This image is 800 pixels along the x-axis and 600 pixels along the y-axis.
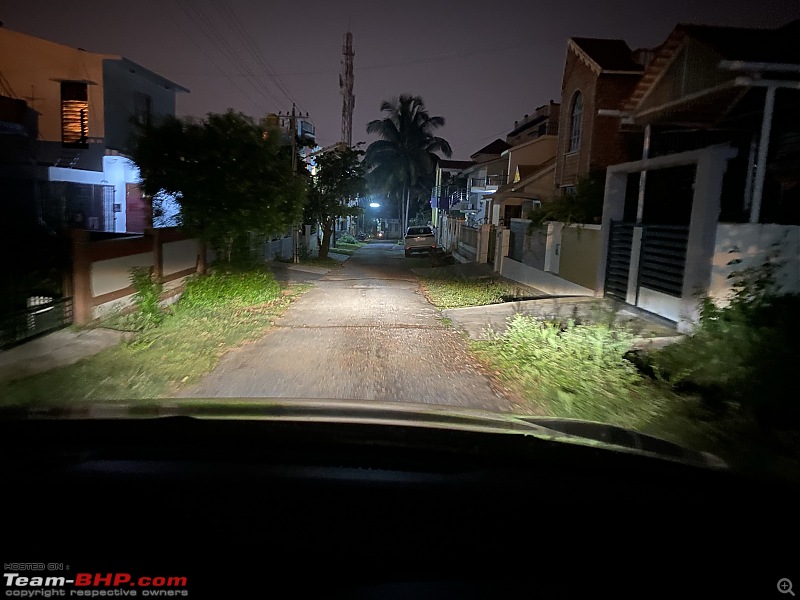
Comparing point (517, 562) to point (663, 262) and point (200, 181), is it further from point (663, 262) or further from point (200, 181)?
point (200, 181)

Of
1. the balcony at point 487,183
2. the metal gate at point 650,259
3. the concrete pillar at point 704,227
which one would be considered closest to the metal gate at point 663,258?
the metal gate at point 650,259

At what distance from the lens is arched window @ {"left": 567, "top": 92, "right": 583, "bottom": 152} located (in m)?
21.6

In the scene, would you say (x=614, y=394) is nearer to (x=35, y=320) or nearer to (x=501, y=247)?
(x=35, y=320)

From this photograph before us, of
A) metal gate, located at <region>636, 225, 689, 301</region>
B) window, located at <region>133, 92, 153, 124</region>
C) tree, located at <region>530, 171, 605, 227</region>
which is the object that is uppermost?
window, located at <region>133, 92, 153, 124</region>

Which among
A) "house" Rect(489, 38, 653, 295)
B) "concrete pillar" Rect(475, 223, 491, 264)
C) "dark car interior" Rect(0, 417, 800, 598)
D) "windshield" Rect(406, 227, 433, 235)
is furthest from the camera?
"windshield" Rect(406, 227, 433, 235)

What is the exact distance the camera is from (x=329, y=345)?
9938mm

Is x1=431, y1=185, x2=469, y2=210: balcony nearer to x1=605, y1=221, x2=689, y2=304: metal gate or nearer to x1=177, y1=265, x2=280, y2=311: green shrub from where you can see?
x1=177, y1=265, x2=280, y2=311: green shrub

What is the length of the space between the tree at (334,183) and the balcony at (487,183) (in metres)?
12.2

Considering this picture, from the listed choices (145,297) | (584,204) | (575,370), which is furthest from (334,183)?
(575,370)

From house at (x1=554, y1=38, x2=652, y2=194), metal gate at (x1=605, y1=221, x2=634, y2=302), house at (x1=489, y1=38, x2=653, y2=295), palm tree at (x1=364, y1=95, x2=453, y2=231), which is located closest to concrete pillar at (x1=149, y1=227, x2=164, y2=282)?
house at (x1=489, y1=38, x2=653, y2=295)

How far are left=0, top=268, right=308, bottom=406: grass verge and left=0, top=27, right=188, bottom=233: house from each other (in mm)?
9309

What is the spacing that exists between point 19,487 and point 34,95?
81.3ft

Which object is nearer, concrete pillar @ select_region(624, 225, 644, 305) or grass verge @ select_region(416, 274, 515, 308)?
concrete pillar @ select_region(624, 225, 644, 305)

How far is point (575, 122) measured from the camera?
2217 cm
